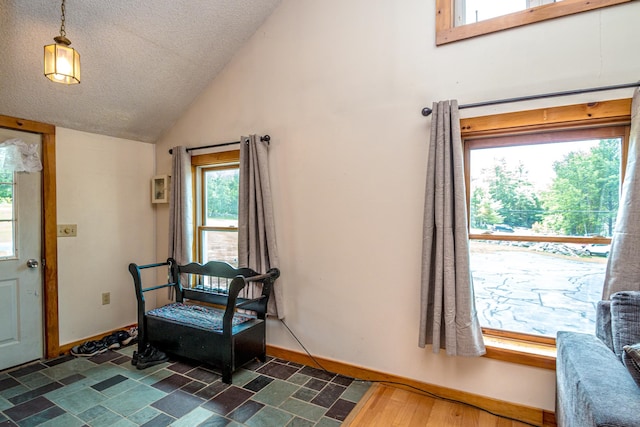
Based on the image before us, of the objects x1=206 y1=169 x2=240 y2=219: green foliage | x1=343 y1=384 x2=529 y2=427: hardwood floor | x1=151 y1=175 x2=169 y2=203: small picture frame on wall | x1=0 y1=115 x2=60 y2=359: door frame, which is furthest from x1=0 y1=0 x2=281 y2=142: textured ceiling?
x1=343 y1=384 x2=529 y2=427: hardwood floor

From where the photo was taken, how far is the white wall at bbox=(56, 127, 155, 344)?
9.78ft

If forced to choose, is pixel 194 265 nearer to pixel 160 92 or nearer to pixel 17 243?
pixel 17 243

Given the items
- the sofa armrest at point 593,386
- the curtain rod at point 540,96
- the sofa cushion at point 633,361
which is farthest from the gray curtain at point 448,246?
the sofa cushion at point 633,361

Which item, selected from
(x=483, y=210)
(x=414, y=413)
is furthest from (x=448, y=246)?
(x=414, y=413)

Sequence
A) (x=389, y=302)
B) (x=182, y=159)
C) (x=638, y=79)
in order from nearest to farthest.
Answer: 1. (x=638, y=79)
2. (x=389, y=302)
3. (x=182, y=159)

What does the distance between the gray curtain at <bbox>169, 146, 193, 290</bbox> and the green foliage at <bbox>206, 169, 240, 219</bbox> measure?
0.22m

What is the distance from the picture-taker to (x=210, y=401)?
2166 millimetres

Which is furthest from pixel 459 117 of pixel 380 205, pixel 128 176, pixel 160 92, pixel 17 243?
pixel 17 243

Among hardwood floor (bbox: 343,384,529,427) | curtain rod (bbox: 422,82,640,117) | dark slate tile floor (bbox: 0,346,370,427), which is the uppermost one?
curtain rod (bbox: 422,82,640,117)

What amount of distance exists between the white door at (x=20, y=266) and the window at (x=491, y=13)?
11.0 feet

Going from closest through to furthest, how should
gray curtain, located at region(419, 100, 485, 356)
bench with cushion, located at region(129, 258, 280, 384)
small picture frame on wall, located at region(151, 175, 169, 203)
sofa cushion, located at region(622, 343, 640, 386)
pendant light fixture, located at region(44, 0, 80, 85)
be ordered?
sofa cushion, located at region(622, 343, 640, 386), pendant light fixture, located at region(44, 0, 80, 85), gray curtain, located at region(419, 100, 485, 356), bench with cushion, located at region(129, 258, 280, 384), small picture frame on wall, located at region(151, 175, 169, 203)

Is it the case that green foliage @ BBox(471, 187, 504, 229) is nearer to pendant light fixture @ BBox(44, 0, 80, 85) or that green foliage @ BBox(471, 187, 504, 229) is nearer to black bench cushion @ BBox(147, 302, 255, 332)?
black bench cushion @ BBox(147, 302, 255, 332)

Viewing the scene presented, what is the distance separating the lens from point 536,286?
2064 mm

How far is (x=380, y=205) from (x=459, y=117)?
0.77 metres
